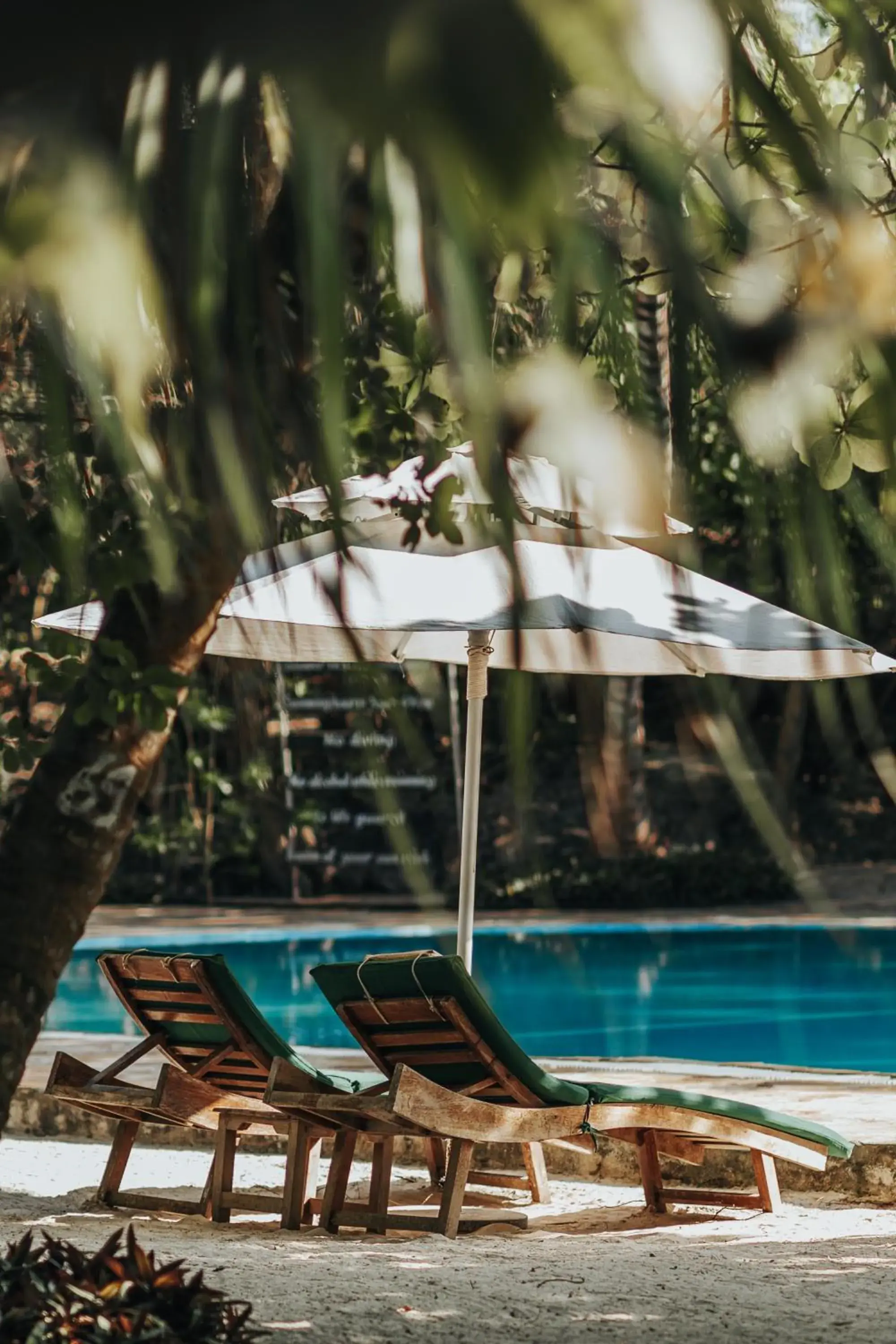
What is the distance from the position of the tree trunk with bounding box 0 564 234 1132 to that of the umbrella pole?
200 centimetres

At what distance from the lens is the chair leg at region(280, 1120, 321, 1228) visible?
193 inches

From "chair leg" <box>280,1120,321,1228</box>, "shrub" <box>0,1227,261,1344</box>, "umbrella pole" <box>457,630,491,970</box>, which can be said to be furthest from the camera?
"umbrella pole" <box>457,630,491,970</box>

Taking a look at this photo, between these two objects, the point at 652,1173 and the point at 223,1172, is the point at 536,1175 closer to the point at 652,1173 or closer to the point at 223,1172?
the point at 652,1173

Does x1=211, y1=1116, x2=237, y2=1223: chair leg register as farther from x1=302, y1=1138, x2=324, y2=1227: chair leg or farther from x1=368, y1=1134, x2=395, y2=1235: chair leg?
x1=368, y1=1134, x2=395, y2=1235: chair leg

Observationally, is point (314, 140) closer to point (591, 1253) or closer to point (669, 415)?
point (669, 415)

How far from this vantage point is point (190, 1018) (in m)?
5.09

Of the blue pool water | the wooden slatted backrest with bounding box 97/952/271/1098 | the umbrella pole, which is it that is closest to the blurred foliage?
the wooden slatted backrest with bounding box 97/952/271/1098

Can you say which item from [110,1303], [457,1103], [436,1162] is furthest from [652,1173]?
[110,1303]

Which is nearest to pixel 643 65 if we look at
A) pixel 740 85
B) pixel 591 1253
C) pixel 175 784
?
pixel 740 85

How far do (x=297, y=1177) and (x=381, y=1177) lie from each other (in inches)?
9.8

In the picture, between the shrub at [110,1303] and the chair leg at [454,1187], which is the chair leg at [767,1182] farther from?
the shrub at [110,1303]

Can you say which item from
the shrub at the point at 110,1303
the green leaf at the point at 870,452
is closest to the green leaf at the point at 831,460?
the green leaf at the point at 870,452

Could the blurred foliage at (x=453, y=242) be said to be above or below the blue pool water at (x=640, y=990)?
below

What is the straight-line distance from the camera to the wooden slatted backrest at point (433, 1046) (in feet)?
15.1
